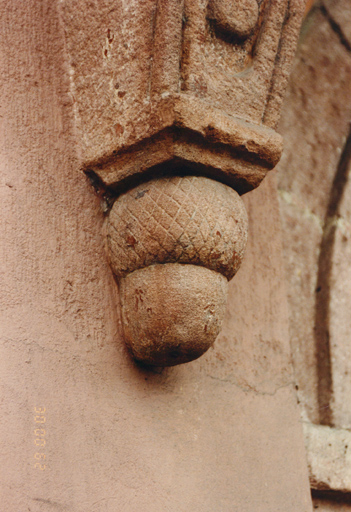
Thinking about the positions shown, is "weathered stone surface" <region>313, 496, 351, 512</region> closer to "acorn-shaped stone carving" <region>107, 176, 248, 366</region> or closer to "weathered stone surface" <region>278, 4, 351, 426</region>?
"weathered stone surface" <region>278, 4, 351, 426</region>

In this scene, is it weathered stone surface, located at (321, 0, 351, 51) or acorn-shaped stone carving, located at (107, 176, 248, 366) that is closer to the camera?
acorn-shaped stone carving, located at (107, 176, 248, 366)

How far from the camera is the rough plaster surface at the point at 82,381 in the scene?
83 centimetres

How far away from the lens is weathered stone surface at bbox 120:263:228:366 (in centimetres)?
88

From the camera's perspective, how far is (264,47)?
99 centimetres

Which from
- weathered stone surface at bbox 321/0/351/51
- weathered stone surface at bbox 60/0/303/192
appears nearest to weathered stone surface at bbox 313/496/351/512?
weathered stone surface at bbox 60/0/303/192

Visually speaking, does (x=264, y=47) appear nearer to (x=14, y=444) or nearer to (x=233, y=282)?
(x=233, y=282)

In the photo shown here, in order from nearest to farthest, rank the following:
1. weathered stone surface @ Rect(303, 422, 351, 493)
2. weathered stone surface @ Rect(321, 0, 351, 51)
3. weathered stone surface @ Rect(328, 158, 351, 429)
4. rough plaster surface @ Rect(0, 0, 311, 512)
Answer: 1. rough plaster surface @ Rect(0, 0, 311, 512)
2. weathered stone surface @ Rect(303, 422, 351, 493)
3. weathered stone surface @ Rect(328, 158, 351, 429)
4. weathered stone surface @ Rect(321, 0, 351, 51)

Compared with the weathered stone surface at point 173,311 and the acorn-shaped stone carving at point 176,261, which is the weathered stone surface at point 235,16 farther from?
the weathered stone surface at point 173,311

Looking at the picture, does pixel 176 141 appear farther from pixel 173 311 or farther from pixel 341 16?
pixel 341 16

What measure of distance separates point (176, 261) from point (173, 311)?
74mm

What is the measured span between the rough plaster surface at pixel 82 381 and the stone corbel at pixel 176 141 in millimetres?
54

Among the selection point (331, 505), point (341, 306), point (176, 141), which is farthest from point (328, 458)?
point (176, 141)

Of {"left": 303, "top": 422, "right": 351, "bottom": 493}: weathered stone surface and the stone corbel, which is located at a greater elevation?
the stone corbel

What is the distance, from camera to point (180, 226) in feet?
2.86
